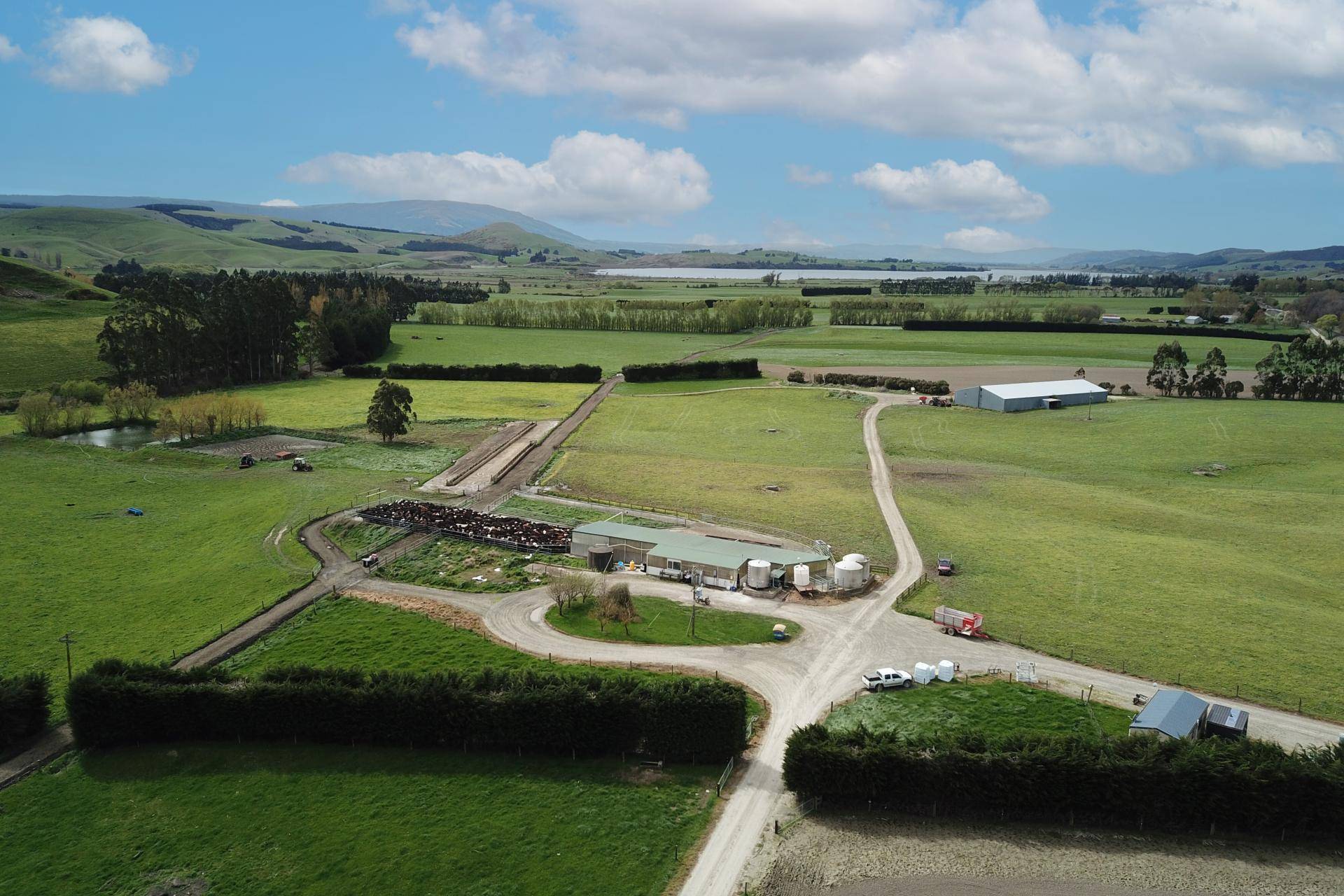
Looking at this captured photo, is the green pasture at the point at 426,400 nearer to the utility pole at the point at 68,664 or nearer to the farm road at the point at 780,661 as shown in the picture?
the utility pole at the point at 68,664

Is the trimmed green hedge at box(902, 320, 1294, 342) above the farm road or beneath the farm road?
above

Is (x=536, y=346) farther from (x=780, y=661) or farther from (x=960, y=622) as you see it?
(x=960, y=622)

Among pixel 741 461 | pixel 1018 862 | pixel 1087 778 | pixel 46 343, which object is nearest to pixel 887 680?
pixel 1087 778

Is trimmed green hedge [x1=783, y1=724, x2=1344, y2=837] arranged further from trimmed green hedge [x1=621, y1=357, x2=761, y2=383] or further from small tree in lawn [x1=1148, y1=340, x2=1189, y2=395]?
trimmed green hedge [x1=621, y1=357, x2=761, y2=383]

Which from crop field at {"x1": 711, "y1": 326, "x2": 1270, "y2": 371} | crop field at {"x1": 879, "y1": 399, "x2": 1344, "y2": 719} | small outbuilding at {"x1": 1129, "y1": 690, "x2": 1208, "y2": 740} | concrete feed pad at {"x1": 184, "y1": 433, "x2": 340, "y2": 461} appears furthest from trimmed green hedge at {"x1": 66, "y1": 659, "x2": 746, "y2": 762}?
crop field at {"x1": 711, "y1": 326, "x2": 1270, "y2": 371}

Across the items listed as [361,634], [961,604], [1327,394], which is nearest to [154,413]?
[361,634]
